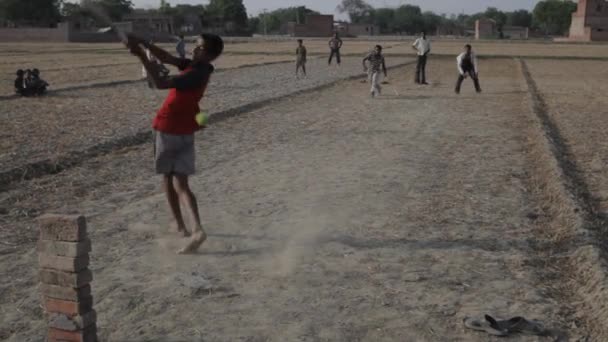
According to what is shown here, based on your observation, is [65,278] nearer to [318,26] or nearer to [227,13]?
[318,26]

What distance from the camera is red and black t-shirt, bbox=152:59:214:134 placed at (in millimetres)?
5355

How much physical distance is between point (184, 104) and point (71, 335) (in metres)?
2.31

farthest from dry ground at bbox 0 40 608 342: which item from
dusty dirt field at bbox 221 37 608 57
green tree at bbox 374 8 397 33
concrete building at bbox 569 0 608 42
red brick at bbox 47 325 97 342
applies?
green tree at bbox 374 8 397 33

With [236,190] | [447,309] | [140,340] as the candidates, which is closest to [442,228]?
[447,309]

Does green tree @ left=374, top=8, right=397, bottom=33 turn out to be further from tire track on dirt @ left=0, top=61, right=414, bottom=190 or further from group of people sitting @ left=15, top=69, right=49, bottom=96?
tire track on dirt @ left=0, top=61, right=414, bottom=190

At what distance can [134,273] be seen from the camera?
513 centimetres

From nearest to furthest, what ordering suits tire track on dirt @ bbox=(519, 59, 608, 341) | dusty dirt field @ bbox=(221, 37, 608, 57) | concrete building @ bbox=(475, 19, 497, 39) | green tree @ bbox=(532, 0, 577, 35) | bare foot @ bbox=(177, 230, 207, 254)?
tire track on dirt @ bbox=(519, 59, 608, 341) < bare foot @ bbox=(177, 230, 207, 254) < dusty dirt field @ bbox=(221, 37, 608, 57) < concrete building @ bbox=(475, 19, 497, 39) < green tree @ bbox=(532, 0, 577, 35)

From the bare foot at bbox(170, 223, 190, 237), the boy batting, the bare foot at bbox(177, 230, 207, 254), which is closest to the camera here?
the boy batting

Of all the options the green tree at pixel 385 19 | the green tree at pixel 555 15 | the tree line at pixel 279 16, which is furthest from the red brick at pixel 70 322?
the green tree at pixel 385 19

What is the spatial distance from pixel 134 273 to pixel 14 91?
50.5 feet

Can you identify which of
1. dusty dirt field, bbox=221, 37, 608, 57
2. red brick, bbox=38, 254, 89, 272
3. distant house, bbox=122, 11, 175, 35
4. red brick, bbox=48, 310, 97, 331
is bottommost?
dusty dirt field, bbox=221, 37, 608, 57

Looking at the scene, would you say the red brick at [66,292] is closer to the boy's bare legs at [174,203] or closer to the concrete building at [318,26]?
the boy's bare legs at [174,203]

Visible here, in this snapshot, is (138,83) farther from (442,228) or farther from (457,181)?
(442,228)

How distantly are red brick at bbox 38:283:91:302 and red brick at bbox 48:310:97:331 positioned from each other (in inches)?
3.8
